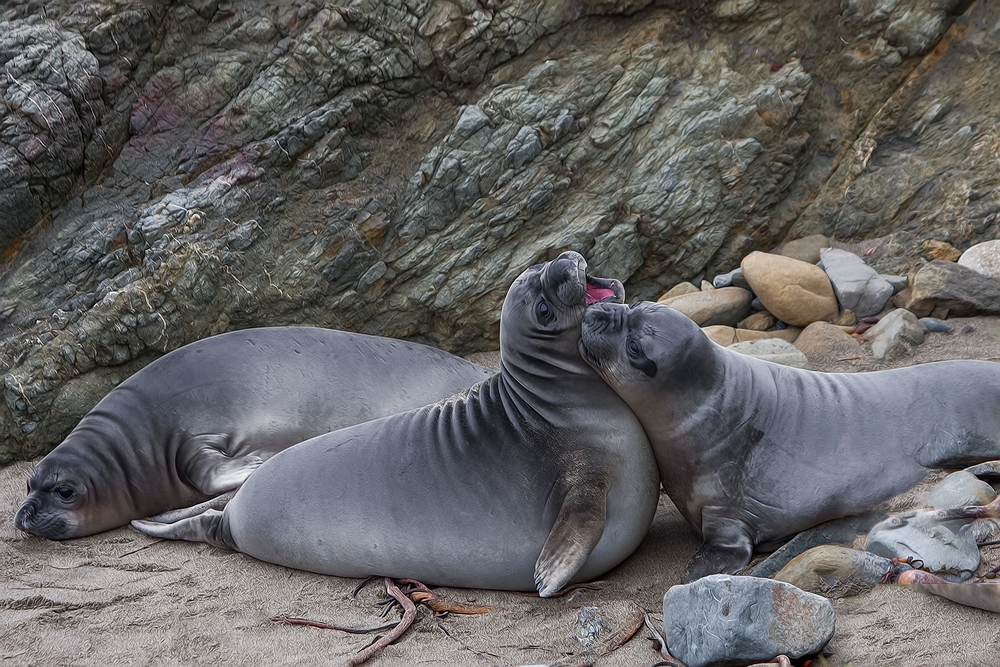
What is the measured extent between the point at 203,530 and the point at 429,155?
305 cm

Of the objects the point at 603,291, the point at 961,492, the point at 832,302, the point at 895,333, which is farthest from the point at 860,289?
the point at 961,492

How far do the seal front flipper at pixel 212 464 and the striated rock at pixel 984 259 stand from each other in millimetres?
4367

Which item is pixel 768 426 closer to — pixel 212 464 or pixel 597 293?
pixel 597 293

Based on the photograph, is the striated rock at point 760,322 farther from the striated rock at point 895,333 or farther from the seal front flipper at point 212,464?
the seal front flipper at point 212,464

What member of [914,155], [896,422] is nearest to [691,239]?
[914,155]

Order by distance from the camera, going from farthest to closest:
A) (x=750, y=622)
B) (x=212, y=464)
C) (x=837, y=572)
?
(x=212, y=464)
(x=837, y=572)
(x=750, y=622)

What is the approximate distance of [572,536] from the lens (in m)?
3.57

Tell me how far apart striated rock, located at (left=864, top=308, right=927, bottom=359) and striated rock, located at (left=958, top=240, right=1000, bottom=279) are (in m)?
0.54

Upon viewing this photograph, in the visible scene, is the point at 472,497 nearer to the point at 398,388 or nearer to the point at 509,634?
the point at 509,634

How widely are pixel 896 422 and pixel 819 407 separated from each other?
0.30 meters

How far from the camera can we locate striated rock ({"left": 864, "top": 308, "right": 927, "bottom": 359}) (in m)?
5.30

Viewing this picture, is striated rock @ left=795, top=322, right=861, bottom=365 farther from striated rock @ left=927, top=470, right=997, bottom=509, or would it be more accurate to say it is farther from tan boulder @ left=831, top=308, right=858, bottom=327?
striated rock @ left=927, top=470, right=997, bottom=509

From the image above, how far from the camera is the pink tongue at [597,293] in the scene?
4348 millimetres

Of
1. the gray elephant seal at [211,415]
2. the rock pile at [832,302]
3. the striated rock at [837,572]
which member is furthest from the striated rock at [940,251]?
the striated rock at [837,572]
